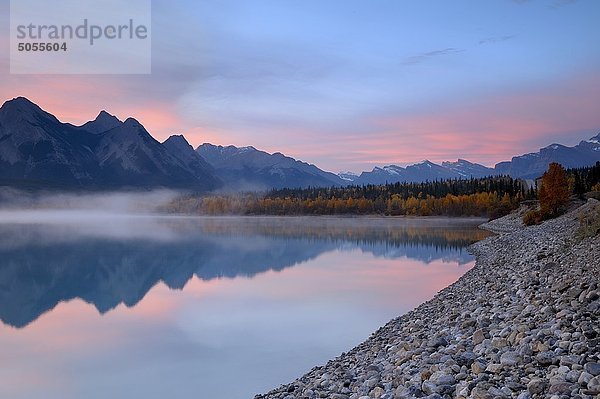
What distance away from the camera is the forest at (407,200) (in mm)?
125350

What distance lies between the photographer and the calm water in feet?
44.9

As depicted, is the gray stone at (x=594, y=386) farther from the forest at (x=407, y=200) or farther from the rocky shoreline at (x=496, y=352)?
the forest at (x=407, y=200)

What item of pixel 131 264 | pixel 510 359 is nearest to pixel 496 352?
pixel 510 359

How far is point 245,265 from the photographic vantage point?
42.0 m

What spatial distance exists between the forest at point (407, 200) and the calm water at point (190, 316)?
2834 inches

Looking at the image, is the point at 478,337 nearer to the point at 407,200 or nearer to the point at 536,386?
the point at 536,386

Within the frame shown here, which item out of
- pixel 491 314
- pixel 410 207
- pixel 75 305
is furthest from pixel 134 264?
pixel 410 207

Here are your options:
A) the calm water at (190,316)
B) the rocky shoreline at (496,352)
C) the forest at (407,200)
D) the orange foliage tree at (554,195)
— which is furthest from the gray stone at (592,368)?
the forest at (407,200)

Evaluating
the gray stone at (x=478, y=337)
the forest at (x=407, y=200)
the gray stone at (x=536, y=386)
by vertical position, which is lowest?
the gray stone at (x=478, y=337)

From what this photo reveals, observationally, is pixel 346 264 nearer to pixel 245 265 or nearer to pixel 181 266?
pixel 245 265

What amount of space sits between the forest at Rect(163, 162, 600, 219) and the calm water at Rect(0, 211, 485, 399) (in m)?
72.0

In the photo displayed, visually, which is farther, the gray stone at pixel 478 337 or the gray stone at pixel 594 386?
the gray stone at pixel 478 337

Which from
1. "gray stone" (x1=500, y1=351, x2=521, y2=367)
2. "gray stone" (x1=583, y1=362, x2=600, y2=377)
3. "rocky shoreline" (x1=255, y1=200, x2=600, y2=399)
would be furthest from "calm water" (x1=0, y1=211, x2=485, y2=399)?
"gray stone" (x1=583, y1=362, x2=600, y2=377)

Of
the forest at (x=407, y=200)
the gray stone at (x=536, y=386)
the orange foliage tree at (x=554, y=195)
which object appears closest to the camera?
the gray stone at (x=536, y=386)
